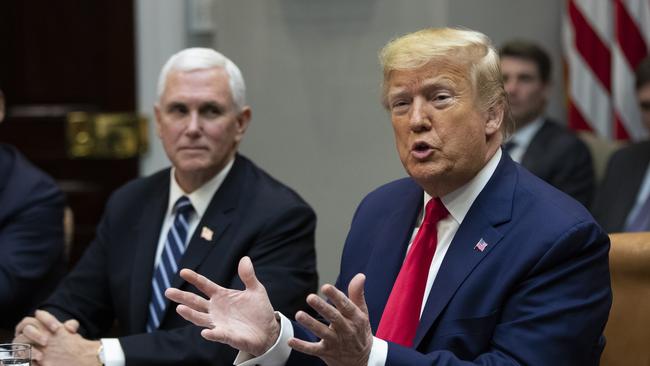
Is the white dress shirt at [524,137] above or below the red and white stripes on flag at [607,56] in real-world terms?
below

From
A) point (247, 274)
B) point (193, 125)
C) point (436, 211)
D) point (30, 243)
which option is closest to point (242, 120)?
point (193, 125)

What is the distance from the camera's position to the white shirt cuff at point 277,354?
7.77 feet

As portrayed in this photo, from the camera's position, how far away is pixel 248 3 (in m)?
4.80

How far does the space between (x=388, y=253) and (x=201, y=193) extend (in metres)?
0.83

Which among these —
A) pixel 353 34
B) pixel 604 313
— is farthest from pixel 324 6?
pixel 604 313

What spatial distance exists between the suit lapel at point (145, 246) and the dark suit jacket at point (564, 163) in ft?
6.87

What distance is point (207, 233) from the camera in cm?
325

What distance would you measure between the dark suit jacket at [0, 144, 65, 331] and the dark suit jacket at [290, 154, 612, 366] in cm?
140

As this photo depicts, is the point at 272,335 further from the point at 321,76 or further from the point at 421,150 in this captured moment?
the point at 321,76

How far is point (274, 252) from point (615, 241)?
3.00ft

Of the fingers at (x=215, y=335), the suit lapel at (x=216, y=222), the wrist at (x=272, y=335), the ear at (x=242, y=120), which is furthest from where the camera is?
the ear at (x=242, y=120)

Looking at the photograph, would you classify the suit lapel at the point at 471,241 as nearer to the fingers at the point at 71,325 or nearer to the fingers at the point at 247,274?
the fingers at the point at 247,274

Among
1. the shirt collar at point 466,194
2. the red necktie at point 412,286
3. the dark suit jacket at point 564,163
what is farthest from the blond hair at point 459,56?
the dark suit jacket at point 564,163

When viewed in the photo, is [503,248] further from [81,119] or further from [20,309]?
[81,119]
